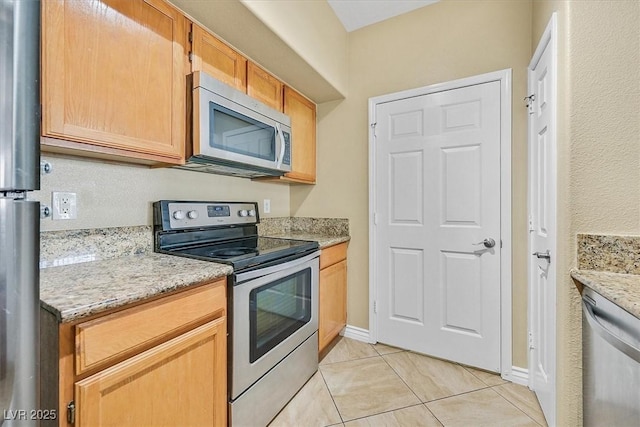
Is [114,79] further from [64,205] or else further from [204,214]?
[204,214]

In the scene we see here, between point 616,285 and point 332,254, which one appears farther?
point 332,254

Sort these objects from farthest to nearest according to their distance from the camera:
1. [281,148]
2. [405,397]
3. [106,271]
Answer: [281,148] < [405,397] < [106,271]

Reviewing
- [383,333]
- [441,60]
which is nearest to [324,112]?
[441,60]

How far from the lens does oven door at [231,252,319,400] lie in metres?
1.29

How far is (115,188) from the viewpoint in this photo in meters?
1.43

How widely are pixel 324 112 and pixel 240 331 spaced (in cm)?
198

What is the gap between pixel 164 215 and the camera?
1.55m

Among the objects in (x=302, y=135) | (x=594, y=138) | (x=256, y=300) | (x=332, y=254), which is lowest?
(x=256, y=300)

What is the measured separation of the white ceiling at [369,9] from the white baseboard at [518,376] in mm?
2624

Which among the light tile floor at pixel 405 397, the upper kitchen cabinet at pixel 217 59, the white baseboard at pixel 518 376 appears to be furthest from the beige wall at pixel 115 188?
the white baseboard at pixel 518 376

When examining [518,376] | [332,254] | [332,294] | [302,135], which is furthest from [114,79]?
[518,376]

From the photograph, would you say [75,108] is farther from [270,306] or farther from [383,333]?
[383,333]

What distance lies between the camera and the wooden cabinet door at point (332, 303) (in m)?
2.07

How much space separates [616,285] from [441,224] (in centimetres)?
112
